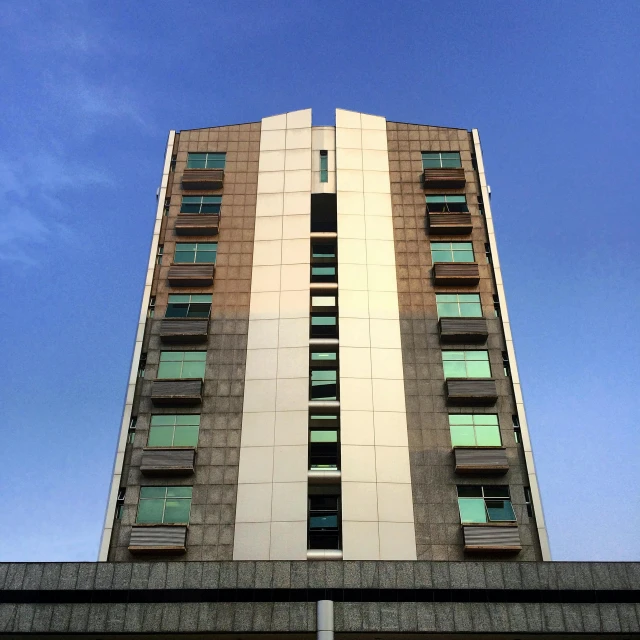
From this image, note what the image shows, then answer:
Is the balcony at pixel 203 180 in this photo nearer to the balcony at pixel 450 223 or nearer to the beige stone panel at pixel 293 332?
the beige stone panel at pixel 293 332

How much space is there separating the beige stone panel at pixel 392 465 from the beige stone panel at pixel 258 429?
6568 mm

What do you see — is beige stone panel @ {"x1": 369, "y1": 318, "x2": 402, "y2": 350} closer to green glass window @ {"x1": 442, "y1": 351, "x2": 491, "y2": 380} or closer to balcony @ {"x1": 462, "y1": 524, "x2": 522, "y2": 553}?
green glass window @ {"x1": 442, "y1": 351, "x2": 491, "y2": 380}

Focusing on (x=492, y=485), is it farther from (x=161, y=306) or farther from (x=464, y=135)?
(x=464, y=135)

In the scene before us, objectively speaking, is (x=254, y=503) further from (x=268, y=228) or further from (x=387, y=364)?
(x=268, y=228)

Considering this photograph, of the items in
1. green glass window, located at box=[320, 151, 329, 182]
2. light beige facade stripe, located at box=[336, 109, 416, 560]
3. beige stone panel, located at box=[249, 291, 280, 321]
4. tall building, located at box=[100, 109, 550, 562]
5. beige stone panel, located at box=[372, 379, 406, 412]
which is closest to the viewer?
light beige facade stripe, located at box=[336, 109, 416, 560]

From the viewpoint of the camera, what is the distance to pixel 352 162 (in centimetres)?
5650

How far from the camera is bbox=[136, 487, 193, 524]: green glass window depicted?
4184cm

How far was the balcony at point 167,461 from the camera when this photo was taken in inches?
1693

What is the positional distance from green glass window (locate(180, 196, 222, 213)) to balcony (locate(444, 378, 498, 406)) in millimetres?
22135

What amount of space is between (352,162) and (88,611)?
119ft

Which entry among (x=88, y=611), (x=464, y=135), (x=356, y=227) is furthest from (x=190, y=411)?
(x=464, y=135)

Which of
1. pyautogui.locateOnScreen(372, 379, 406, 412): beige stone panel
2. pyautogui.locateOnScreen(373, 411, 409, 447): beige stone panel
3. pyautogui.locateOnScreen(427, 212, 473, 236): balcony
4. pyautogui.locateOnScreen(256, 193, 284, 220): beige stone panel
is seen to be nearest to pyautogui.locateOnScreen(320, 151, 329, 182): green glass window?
pyautogui.locateOnScreen(256, 193, 284, 220): beige stone panel

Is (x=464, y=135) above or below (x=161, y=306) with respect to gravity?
above

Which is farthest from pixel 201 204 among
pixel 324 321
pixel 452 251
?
pixel 452 251
